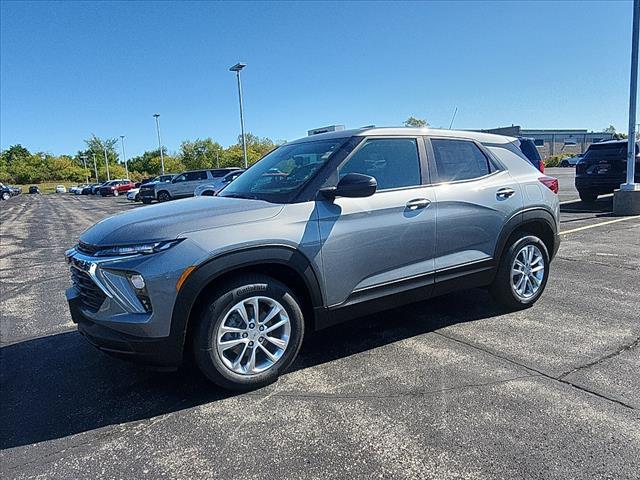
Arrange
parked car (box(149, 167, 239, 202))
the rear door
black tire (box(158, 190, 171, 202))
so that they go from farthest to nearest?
black tire (box(158, 190, 171, 202)) → parked car (box(149, 167, 239, 202)) → the rear door

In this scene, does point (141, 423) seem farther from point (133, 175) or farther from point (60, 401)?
point (133, 175)

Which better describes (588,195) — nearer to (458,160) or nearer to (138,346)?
(458,160)

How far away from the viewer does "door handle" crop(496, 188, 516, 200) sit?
438cm

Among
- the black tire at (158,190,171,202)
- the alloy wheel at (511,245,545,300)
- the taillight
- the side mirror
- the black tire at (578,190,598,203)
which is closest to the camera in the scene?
the side mirror

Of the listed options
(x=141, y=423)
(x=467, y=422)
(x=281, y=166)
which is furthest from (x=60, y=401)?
(x=467, y=422)

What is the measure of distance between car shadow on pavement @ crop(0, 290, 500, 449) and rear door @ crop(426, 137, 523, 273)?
0.75 metres

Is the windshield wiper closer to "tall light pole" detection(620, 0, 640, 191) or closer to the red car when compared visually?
"tall light pole" detection(620, 0, 640, 191)

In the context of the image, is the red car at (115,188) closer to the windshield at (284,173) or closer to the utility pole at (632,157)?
the utility pole at (632,157)

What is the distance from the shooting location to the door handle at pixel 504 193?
14.4 feet

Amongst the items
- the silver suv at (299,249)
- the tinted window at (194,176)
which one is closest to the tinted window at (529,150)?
the silver suv at (299,249)

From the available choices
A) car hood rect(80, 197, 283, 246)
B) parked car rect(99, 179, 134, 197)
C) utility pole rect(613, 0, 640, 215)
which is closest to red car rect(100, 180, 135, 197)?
parked car rect(99, 179, 134, 197)

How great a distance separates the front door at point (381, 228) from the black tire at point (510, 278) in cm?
97

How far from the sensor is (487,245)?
4324mm

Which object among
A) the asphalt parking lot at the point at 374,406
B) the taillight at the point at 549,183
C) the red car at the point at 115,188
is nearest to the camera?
the asphalt parking lot at the point at 374,406
